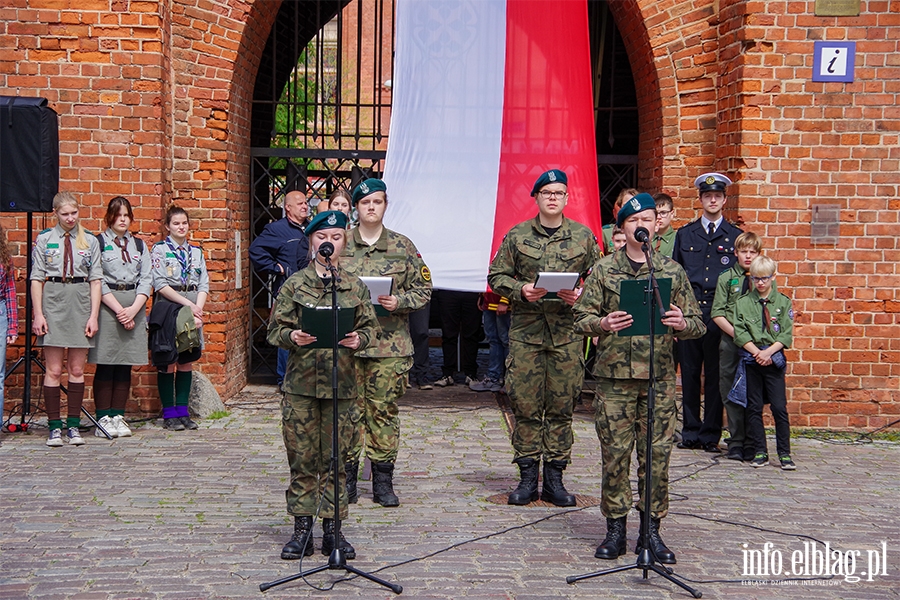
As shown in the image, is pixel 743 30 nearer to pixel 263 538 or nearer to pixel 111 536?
pixel 263 538

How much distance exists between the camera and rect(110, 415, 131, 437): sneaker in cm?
792

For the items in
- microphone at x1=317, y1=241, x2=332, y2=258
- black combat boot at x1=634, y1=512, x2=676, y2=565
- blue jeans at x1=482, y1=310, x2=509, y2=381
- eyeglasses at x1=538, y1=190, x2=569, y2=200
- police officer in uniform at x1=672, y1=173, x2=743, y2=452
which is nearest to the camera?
microphone at x1=317, y1=241, x2=332, y2=258

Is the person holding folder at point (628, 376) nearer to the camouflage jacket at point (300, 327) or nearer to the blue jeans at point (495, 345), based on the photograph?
the camouflage jacket at point (300, 327)

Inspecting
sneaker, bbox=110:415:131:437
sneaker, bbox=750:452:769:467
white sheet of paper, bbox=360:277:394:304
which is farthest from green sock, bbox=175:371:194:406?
sneaker, bbox=750:452:769:467

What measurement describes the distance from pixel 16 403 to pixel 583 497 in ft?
17.1

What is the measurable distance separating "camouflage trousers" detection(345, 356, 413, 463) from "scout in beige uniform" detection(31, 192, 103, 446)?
282cm

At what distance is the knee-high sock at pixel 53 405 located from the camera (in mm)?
7652

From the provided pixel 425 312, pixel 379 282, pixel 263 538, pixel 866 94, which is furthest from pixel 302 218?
pixel 866 94

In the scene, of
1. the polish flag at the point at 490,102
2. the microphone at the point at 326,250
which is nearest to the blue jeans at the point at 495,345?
the polish flag at the point at 490,102

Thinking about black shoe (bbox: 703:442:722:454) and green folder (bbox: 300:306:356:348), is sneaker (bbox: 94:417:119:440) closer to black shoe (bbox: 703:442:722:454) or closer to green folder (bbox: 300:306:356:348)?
green folder (bbox: 300:306:356:348)

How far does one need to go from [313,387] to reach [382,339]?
1.17 meters

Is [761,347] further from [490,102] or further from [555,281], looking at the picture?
[490,102]

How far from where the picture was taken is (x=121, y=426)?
7.98m

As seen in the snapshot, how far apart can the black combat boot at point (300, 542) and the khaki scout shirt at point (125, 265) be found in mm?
3638
